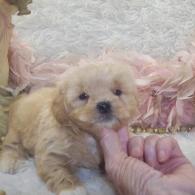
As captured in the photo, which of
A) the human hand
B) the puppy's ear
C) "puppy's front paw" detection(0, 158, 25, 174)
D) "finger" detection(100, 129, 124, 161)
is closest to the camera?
the human hand

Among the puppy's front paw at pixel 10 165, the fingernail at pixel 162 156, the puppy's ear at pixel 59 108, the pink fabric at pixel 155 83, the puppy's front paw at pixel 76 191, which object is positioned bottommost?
the puppy's front paw at pixel 10 165

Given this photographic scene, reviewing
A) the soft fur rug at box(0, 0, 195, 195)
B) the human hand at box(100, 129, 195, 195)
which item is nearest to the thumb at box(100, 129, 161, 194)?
the human hand at box(100, 129, 195, 195)

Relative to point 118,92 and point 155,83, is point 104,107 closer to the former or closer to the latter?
point 118,92

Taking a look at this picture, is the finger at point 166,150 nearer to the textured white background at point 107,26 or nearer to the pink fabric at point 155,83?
the pink fabric at point 155,83

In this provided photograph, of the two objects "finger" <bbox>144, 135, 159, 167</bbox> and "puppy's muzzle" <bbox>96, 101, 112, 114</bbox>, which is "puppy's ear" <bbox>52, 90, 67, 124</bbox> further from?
"finger" <bbox>144, 135, 159, 167</bbox>

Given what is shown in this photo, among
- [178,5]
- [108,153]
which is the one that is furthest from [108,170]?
[178,5]

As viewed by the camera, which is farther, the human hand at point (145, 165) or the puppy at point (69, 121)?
the puppy at point (69, 121)

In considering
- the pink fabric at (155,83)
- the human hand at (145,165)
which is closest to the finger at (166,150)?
the human hand at (145,165)
